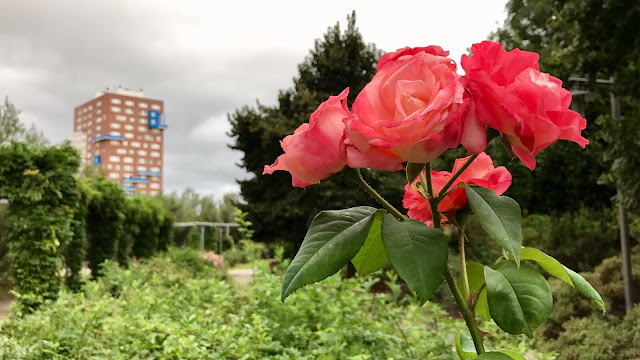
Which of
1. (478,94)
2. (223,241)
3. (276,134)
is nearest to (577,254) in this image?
(276,134)

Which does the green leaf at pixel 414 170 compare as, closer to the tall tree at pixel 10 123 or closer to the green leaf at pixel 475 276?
the green leaf at pixel 475 276

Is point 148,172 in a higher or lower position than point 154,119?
lower

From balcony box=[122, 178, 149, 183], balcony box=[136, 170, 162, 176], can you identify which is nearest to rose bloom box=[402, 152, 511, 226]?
balcony box=[122, 178, 149, 183]

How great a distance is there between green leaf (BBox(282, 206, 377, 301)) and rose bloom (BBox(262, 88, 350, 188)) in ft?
0.22

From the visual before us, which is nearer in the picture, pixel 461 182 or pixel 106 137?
pixel 461 182

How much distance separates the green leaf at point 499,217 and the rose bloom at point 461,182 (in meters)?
0.10

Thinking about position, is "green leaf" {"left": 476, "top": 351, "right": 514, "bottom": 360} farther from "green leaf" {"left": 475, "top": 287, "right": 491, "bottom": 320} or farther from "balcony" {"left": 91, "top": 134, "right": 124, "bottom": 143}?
"balcony" {"left": 91, "top": 134, "right": 124, "bottom": 143}

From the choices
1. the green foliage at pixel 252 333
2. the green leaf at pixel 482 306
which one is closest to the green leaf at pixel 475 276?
the green leaf at pixel 482 306

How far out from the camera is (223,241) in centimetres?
3019

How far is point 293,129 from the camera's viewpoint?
14336mm

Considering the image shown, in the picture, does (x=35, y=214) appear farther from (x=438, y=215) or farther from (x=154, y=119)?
(x=154, y=119)

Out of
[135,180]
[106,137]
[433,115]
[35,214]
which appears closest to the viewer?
[433,115]

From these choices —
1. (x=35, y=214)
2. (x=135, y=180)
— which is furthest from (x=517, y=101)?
(x=135, y=180)

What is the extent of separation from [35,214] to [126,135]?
8538 cm
